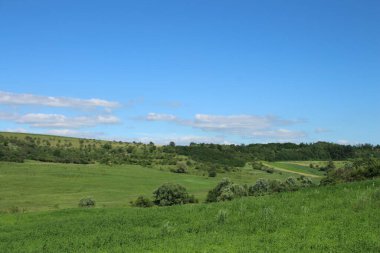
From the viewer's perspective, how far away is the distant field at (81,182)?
288 ft

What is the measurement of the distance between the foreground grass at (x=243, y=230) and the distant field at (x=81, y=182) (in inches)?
2386

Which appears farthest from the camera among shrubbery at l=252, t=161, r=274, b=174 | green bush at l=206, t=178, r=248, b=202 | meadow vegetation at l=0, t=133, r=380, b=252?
shrubbery at l=252, t=161, r=274, b=174

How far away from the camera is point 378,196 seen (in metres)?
16.9

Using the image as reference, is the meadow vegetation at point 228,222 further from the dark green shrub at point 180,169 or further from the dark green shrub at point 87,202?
the dark green shrub at point 180,169

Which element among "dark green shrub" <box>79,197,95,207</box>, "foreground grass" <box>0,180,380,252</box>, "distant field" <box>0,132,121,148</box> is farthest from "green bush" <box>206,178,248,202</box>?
"distant field" <box>0,132,121,148</box>

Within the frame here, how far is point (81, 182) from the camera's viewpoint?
4424 inches

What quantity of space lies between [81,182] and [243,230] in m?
103

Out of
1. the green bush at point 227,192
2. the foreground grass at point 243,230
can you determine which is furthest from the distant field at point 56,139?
the foreground grass at point 243,230

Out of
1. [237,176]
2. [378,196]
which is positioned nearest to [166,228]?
[378,196]

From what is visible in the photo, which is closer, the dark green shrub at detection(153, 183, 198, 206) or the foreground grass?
the foreground grass

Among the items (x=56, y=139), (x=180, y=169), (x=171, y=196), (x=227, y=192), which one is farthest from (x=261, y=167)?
(x=227, y=192)

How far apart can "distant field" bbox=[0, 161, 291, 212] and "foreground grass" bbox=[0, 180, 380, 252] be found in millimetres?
60612

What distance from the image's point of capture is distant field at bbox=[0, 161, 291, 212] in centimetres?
8775

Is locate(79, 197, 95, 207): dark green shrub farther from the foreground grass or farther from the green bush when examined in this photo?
the foreground grass
